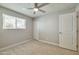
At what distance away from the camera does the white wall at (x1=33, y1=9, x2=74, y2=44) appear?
64.0 inches

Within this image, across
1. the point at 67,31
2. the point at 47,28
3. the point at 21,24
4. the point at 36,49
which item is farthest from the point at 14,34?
the point at 67,31

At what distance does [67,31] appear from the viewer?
1557mm

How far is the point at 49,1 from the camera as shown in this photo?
128 cm

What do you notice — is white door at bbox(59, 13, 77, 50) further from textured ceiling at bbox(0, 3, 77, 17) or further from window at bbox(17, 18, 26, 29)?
window at bbox(17, 18, 26, 29)

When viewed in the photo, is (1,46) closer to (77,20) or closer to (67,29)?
(67,29)

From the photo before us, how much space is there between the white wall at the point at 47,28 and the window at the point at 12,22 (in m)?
0.33

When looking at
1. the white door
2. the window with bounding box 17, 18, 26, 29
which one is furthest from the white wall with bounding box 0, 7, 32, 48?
the white door

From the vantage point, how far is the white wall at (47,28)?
5.33ft

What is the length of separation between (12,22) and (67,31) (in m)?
1.29

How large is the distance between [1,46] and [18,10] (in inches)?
35.0

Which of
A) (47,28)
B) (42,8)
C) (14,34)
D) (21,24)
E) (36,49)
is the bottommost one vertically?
(36,49)

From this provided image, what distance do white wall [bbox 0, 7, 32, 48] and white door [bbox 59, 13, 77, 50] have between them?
77cm

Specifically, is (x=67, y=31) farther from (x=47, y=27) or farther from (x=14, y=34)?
(x=14, y=34)

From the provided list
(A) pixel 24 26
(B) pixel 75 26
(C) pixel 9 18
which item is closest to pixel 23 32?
(A) pixel 24 26
